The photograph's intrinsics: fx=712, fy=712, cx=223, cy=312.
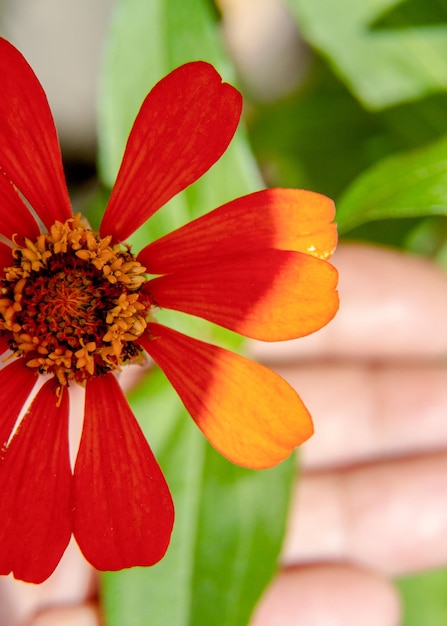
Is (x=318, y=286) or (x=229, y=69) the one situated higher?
(x=229, y=69)

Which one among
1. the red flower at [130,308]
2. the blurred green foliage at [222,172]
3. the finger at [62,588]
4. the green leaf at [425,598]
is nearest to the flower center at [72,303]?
the red flower at [130,308]

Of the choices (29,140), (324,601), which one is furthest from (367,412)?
(29,140)

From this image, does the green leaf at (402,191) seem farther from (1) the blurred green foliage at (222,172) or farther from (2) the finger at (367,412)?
(2) the finger at (367,412)

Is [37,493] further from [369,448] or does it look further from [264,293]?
[369,448]

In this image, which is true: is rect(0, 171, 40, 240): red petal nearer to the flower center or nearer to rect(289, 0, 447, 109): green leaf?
the flower center

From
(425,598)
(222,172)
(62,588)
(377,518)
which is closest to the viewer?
(222,172)

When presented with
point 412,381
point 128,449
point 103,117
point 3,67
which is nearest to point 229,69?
point 103,117

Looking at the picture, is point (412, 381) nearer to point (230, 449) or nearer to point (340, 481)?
point (340, 481)
